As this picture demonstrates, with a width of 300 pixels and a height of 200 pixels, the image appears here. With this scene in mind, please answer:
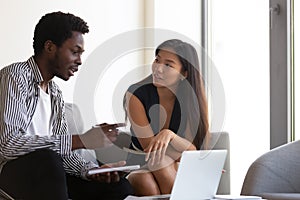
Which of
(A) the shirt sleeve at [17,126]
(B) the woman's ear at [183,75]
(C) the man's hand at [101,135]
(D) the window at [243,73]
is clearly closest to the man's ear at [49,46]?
(A) the shirt sleeve at [17,126]

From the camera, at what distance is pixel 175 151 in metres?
2.66

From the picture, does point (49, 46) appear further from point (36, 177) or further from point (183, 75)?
point (183, 75)

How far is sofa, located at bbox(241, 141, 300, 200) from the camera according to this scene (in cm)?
258

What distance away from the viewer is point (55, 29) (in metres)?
2.43

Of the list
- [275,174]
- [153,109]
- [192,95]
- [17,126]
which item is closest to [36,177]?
[17,126]

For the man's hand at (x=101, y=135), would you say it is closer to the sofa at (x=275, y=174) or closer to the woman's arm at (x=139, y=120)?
the woman's arm at (x=139, y=120)

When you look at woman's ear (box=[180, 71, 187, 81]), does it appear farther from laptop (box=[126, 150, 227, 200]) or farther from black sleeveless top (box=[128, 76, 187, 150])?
laptop (box=[126, 150, 227, 200])

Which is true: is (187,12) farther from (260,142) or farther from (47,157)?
(47,157)

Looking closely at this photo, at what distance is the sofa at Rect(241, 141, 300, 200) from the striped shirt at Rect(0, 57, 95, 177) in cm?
72

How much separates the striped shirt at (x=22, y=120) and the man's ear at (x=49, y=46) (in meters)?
0.07

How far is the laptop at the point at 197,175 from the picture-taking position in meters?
2.01

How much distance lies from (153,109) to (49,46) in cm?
67

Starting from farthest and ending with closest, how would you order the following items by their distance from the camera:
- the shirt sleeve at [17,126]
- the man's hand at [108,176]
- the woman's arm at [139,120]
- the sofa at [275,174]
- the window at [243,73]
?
the window at [243,73] → the woman's arm at [139,120] → the sofa at [275,174] → the man's hand at [108,176] → the shirt sleeve at [17,126]

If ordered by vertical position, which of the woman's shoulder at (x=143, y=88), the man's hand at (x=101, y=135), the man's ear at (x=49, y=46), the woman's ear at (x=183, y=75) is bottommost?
the man's hand at (x=101, y=135)
